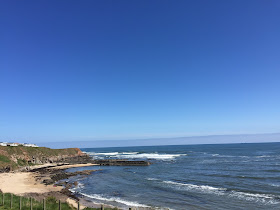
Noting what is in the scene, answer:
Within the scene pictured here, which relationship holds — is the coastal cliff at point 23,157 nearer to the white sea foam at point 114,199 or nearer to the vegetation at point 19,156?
the vegetation at point 19,156

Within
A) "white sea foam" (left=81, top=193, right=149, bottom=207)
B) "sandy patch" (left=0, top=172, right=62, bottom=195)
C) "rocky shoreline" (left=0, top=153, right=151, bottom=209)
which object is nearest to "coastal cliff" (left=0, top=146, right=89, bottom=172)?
"rocky shoreline" (left=0, top=153, right=151, bottom=209)

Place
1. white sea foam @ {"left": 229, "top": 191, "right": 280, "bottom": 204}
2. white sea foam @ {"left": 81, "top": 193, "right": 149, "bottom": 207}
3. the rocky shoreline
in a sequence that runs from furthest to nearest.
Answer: the rocky shoreline
white sea foam @ {"left": 229, "top": 191, "right": 280, "bottom": 204}
white sea foam @ {"left": 81, "top": 193, "right": 149, "bottom": 207}

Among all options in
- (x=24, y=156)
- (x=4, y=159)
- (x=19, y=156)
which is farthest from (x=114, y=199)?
(x=24, y=156)

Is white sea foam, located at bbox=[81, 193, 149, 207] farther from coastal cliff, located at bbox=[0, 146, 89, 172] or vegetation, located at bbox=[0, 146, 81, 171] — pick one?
vegetation, located at bbox=[0, 146, 81, 171]

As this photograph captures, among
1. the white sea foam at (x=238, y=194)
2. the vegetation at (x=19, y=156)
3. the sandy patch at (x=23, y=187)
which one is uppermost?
the vegetation at (x=19, y=156)

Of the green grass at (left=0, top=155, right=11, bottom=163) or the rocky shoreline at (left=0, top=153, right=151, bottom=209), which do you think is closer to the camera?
the rocky shoreline at (left=0, top=153, right=151, bottom=209)

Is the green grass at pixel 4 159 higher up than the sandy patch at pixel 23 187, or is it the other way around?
the green grass at pixel 4 159

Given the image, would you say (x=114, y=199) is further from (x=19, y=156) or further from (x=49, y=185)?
(x=19, y=156)

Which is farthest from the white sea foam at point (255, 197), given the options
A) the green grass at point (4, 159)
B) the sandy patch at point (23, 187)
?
the green grass at point (4, 159)

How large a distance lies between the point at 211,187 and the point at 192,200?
7.66 meters

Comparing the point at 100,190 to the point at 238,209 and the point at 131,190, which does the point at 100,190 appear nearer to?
the point at 131,190

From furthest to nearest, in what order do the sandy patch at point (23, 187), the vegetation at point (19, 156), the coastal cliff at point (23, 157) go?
the vegetation at point (19, 156), the coastal cliff at point (23, 157), the sandy patch at point (23, 187)

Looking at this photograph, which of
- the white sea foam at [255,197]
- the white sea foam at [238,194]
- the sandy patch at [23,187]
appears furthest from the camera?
the sandy patch at [23,187]

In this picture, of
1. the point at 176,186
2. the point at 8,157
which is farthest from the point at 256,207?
Result: the point at 8,157
